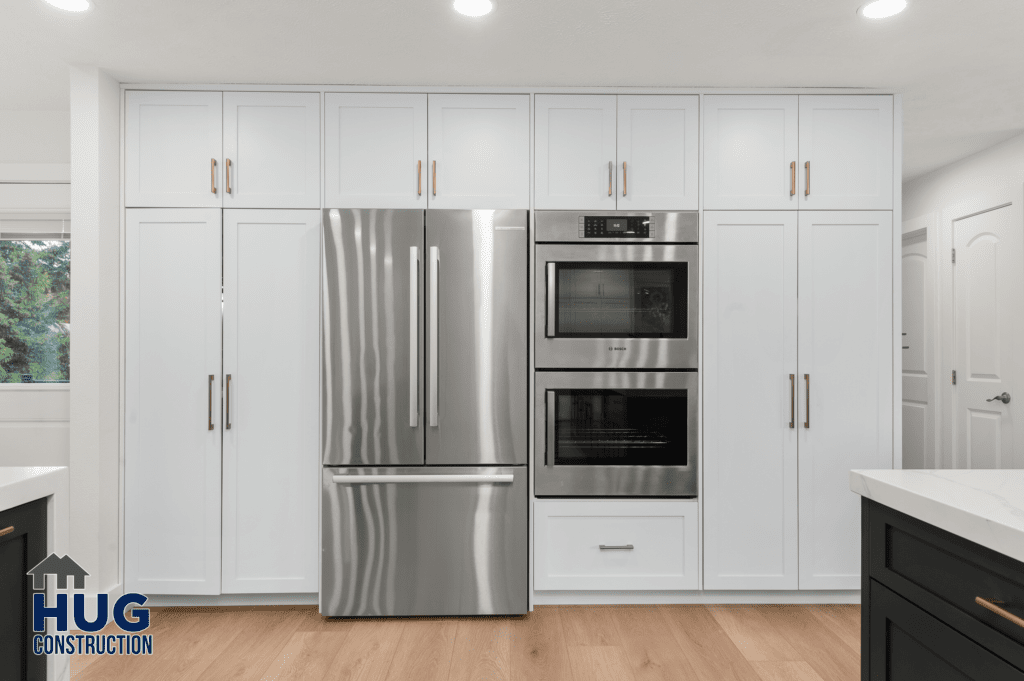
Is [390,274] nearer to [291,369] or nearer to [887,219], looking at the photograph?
[291,369]

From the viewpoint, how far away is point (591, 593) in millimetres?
2848

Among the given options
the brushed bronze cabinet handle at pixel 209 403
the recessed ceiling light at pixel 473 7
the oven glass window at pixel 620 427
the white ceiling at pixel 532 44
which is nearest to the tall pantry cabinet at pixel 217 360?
the brushed bronze cabinet handle at pixel 209 403

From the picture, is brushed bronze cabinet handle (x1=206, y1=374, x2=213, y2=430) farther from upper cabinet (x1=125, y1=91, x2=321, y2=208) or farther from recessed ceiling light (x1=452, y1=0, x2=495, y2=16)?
recessed ceiling light (x1=452, y1=0, x2=495, y2=16)

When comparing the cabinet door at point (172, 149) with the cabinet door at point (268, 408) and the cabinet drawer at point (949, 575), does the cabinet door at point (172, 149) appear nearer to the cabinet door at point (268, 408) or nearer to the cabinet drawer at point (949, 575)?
the cabinet door at point (268, 408)

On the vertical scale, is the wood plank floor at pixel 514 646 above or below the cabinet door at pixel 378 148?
below

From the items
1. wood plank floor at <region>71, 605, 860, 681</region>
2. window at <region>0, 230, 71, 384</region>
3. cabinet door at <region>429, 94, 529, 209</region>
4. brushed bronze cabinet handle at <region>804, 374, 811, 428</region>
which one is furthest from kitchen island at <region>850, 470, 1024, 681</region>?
window at <region>0, 230, 71, 384</region>

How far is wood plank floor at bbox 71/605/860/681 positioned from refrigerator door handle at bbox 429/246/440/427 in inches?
37.0

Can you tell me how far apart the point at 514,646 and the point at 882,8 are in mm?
2824

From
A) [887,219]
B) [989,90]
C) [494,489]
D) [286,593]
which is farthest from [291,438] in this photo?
[989,90]

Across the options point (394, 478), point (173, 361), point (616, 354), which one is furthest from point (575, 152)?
point (173, 361)

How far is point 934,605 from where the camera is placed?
4.18ft

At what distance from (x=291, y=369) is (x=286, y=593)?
1.05 m

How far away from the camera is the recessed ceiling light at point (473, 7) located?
7.08 ft

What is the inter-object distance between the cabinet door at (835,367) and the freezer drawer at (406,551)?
1452mm
